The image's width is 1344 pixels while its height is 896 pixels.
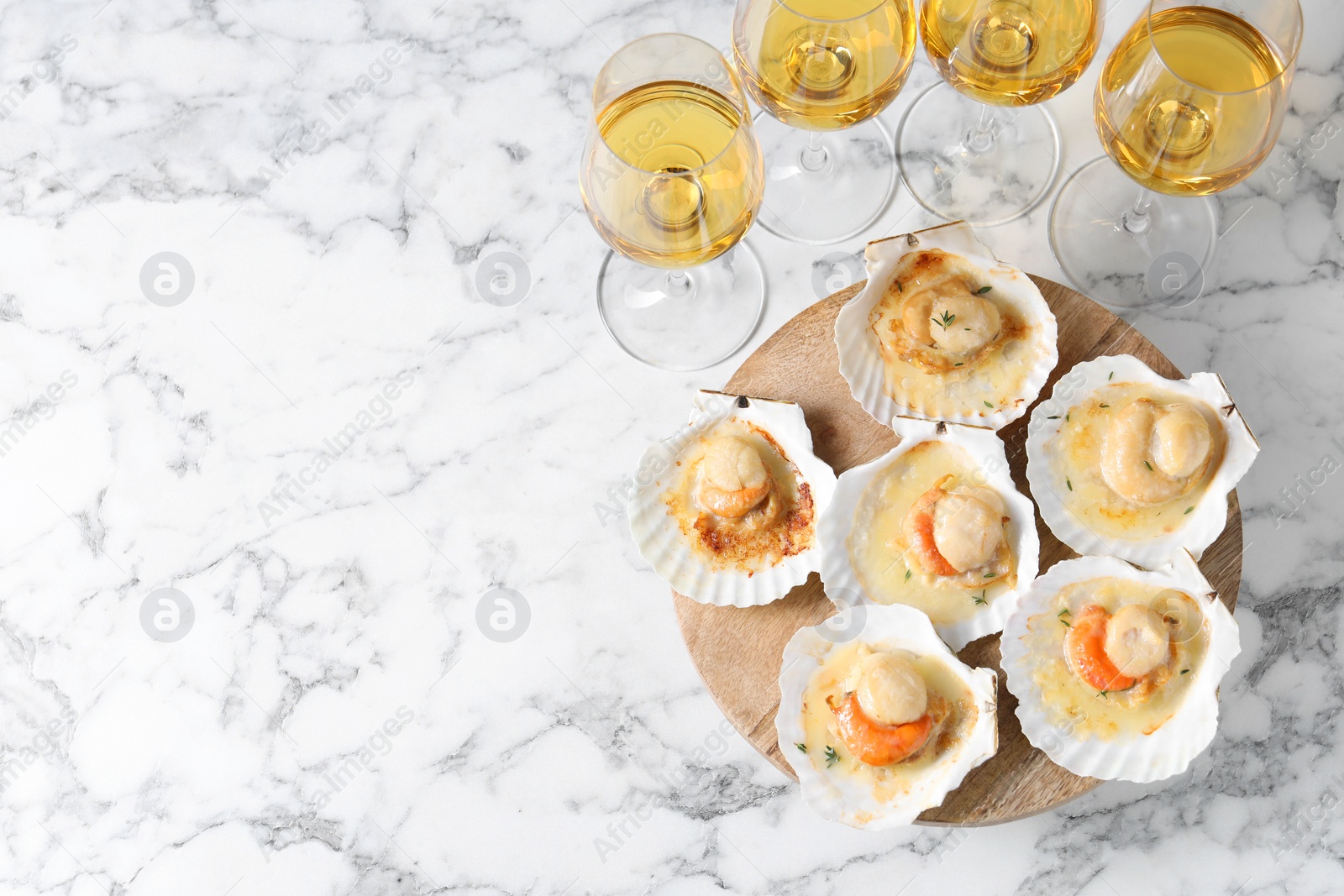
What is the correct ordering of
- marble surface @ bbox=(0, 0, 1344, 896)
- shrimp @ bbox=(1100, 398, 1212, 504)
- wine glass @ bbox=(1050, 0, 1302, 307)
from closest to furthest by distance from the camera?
wine glass @ bbox=(1050, 0, 1302, 307)
shrimp @ bbox=(1100, 398, 1212, 504)
marble surface @ bbox=(0, 0, 1344, 896)

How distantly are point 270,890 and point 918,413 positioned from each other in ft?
5.22

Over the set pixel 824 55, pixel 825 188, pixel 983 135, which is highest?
pixel 824 55

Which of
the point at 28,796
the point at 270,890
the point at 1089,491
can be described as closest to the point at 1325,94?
the point at 1089,491

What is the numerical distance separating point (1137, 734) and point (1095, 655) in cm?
15

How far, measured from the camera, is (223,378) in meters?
2.22

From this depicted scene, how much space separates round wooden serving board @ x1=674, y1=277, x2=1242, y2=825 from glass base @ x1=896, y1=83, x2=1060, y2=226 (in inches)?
14.5

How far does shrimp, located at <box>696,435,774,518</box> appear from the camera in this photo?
5.72 ft

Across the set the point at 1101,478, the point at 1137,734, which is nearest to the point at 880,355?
the point at 1101,478

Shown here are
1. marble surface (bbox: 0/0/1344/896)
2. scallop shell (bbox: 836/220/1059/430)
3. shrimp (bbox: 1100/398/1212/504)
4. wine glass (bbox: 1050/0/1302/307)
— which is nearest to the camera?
wine glass (bbox: 1050/0/1302/307)

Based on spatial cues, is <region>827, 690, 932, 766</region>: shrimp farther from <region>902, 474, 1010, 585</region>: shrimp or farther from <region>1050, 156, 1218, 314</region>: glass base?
<region>1050, 156, 1218, 314</region>: glass base

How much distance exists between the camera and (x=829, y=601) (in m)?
1.78

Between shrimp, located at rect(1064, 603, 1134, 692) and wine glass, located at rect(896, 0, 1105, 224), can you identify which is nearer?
shrimp, located at rect(1064, 603, 1134, 692)

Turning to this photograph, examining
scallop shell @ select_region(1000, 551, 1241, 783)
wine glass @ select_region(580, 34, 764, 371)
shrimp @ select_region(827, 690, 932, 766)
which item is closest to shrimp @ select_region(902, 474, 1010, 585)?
scallop shell @ select_region(1000, 551, 1241, 783)

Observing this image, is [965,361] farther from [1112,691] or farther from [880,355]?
[1112,691]
